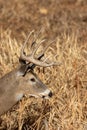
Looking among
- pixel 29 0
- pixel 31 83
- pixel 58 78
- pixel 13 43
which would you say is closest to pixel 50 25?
pixel 29 0

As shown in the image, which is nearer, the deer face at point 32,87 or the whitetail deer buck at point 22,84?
the whitetail deer buck at point 22,84

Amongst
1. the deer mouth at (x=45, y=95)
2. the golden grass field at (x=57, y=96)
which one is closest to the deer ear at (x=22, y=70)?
the deer mouth at (x=45, y=95)

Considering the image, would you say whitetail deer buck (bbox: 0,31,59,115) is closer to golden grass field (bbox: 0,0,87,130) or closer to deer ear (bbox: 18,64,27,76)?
deer ear (bbox: 18,64,27,76)

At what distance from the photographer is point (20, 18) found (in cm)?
1536

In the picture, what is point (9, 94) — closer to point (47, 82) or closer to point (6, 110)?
point (6, 110)

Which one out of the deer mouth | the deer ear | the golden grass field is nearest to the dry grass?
the golden grass field

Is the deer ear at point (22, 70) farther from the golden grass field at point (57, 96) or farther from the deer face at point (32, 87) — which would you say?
the golden grass field at point (57, 96)

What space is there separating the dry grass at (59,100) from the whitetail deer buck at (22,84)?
0.44 metres

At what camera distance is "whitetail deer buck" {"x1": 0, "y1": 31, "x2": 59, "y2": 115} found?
9133 mm

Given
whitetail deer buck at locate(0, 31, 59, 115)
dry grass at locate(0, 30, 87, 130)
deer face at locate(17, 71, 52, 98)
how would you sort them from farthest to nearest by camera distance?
1. dry grass at locate(0, 30, 87, 130)
2. deer face at locate(17, 71, 52, 98)
3. whitetail deer buck at locate(0, 31, 59, 115)

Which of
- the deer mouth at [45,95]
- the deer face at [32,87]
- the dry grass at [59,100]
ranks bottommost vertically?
the dry grass at [59,100]

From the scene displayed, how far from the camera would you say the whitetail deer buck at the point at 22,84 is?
30.0ft

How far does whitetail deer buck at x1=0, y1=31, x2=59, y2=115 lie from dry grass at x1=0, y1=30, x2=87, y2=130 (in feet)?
1.43

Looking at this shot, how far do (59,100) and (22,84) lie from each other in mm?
878
